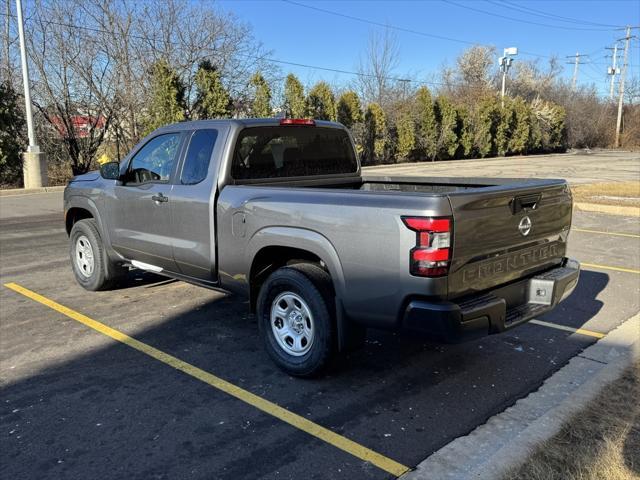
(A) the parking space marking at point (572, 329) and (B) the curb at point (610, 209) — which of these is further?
(B) the curb at point (610, 209)

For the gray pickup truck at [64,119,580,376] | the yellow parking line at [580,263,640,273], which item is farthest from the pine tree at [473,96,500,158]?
the gray pickup truck at [64,119,580,376]

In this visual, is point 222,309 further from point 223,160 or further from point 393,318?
point 393,318

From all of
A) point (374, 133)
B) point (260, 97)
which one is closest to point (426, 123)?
point (374, 133)

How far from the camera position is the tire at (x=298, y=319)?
3744mm

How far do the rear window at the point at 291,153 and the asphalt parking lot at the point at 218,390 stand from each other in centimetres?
148

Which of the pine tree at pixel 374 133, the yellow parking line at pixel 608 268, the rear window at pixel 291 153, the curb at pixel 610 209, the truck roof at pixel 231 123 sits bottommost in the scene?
the yellow parking line at pixel 608 268

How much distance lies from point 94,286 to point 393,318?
161 inches

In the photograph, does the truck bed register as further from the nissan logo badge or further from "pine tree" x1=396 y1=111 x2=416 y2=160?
"pine tree" x1=396 y1=111 x2=416 y2=160

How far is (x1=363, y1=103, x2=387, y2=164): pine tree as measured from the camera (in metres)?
32.6

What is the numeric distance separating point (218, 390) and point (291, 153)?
2218mm

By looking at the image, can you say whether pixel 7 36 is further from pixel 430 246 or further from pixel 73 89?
pixel 430 246

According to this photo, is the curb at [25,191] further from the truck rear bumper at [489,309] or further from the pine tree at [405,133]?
the pine tree at [405,133]

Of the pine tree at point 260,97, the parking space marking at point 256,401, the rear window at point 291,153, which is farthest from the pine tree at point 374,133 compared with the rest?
the parking space marking at point 256,401

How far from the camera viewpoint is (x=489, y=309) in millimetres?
3352
